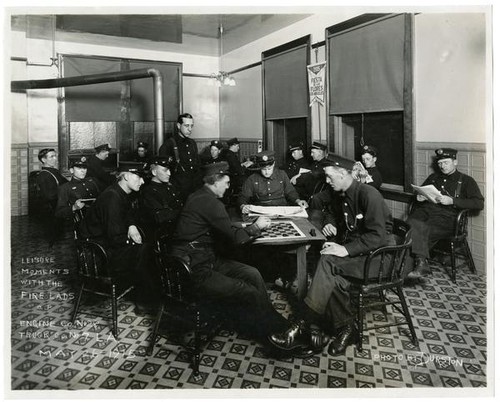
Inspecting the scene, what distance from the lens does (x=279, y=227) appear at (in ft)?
9.39

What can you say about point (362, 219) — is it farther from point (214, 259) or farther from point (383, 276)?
point (214, 259)

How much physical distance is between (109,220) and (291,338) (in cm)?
156

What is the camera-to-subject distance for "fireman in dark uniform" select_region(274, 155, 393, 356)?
2.50m

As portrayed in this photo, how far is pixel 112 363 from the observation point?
2.43 m

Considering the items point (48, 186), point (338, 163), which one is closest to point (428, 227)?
point (338, 163)

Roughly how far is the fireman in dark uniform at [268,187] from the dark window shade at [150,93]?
477cm

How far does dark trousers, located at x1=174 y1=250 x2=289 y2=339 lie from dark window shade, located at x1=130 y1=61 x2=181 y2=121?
6.22m

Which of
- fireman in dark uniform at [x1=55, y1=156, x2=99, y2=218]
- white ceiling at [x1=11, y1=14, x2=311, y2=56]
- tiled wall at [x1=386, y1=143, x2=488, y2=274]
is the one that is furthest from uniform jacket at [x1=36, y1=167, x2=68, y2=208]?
tiled wall at [x1=386, y1=143, x2=488, y2=274]

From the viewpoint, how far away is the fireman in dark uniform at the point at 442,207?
3555 millimetres

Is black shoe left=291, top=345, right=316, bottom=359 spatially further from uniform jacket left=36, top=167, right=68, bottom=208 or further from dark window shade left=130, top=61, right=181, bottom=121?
dark window shade left=130, top=61, right=181, bottom=121

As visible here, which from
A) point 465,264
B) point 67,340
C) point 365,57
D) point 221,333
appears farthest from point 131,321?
point 365,57

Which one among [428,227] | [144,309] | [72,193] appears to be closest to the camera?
[144,309]

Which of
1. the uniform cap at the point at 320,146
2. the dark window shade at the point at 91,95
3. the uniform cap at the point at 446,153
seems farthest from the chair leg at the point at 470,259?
the dark window shade at the point at 91,95

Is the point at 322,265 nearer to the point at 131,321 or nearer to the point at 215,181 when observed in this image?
the point at 215,181
